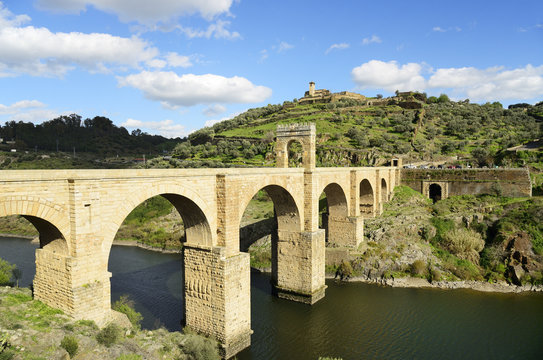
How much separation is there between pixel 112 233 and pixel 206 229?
4.14 metres

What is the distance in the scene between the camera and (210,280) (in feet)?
45.7

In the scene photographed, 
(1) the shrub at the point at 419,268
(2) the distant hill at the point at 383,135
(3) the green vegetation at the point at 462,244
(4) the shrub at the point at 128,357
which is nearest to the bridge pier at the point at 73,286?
(4) the shrub at the point at 128,357

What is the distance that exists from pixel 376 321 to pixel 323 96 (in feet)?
218

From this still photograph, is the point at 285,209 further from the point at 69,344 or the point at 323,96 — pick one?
the point at 323,96

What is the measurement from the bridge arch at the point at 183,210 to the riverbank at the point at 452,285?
13.5 meters

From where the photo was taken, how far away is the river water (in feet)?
49.9

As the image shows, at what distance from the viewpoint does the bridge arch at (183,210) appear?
10578 mm

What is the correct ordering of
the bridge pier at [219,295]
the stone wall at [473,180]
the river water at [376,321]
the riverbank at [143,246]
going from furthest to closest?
the stone wall at [473,180] → the riverbank at [143,246] → the river water at [376,321] → the bridge pier at [219,295]

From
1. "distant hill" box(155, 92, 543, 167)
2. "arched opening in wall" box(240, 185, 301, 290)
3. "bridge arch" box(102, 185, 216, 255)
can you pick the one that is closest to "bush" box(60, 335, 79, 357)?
"bridge arch" box(102, 185, 216, 255)

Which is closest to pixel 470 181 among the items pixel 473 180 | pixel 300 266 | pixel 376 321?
pixel 473 180

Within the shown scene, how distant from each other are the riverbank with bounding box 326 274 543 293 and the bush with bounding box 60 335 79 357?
18.5 meters

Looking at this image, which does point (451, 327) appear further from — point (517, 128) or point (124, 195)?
point (517, 128)

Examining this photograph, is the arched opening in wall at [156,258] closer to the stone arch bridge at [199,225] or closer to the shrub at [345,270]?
the stone arch bridge at [199,225]

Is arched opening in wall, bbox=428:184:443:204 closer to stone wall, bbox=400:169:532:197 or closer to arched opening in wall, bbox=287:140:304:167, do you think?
stone wall, bbox=400:169:532:197
